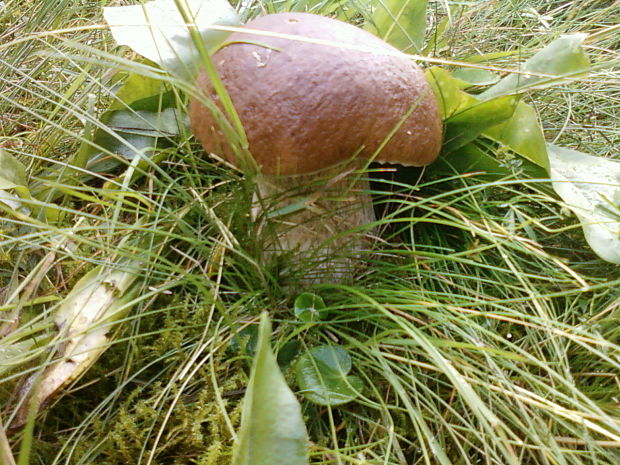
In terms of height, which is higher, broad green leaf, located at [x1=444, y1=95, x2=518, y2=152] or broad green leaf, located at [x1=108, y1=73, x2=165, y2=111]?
broad green leaf, located at [x1=108, y1=73, x2=165, y2=111]

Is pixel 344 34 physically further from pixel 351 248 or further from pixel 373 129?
pixel 351 248

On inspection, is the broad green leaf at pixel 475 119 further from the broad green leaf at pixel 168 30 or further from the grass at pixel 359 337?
the broad green leaf at pixel 168 30

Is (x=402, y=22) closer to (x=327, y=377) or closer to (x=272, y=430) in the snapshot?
(x=327, y=377)

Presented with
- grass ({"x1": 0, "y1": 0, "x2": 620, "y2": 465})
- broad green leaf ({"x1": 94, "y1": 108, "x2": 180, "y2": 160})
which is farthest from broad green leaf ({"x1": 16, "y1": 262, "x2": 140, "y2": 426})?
broad green leaf ({"x1": 94, "y1": 108, "x2": 180, "y2": 160})

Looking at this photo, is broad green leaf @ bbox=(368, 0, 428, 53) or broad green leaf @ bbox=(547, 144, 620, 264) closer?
broad green leaf @ bbox=(547, 144, 620, 264)

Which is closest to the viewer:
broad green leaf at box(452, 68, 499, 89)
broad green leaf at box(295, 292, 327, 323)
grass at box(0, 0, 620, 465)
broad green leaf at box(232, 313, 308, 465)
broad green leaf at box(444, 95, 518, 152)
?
broad green leaf at box(232, 313, 308, 465)

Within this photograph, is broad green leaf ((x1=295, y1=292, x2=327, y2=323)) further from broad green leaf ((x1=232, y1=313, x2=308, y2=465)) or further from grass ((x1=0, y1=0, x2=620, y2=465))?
broad green leaf ((x1=232, y1=313, x2=308, y2=465))
